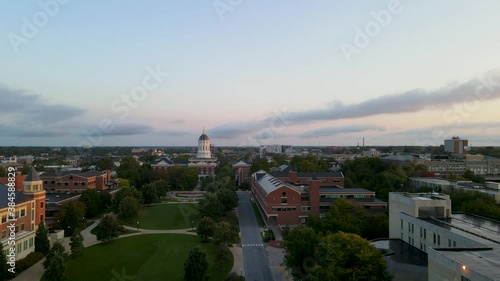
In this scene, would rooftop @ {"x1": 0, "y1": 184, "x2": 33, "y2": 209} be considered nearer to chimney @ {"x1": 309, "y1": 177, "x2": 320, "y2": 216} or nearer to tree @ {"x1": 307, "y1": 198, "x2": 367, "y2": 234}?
tree @ {"x1": 307, "y1": 198, "x2": 367, "y2": 234}

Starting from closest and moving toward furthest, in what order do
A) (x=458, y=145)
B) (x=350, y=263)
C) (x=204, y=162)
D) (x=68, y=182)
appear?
(x=350, y=263), (x=68, y=182), (x=204, y=162), (x=458, y=145)

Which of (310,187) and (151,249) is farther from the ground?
(310,187)

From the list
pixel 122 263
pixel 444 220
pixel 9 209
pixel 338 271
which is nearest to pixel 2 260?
pixel 9 209

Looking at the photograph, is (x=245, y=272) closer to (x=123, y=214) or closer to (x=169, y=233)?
(x=169, y=233)

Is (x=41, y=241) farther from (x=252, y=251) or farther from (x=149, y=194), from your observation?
(x=149, y=194)

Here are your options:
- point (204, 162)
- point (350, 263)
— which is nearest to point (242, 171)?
point (204, 162)
